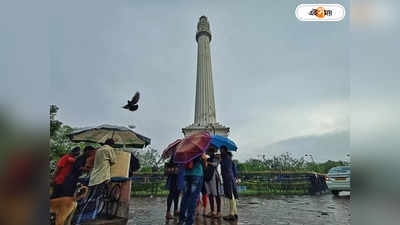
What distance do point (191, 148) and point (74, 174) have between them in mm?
1766

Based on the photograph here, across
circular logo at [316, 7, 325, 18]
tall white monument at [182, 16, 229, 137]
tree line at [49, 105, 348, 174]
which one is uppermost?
tall white monument at [182, 16, 229, 137]

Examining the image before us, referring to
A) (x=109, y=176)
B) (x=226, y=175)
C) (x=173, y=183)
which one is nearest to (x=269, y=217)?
(x=226, y=175)

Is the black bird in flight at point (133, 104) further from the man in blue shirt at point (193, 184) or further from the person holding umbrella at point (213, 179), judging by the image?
the man in blue shirt at point (193, 184)

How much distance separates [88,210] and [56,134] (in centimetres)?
781

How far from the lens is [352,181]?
1.34m

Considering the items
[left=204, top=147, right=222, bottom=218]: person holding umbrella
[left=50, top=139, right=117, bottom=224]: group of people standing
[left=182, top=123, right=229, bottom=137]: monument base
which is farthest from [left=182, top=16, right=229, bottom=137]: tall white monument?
[left=50, top=139, right=117, bottom=224]: group of people standing

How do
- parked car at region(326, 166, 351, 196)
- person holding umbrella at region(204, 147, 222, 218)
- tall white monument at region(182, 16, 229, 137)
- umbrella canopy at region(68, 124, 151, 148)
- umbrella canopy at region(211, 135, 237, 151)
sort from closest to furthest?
umbrella canopy at region(68, 124, 151, 148) < umbrella canopy at region(211, 135, 237, 151) < person holding umbrella at region(204, 147, 222, 218) < parked car at region(326, 166, 351, 196) < tall white monument at region(182, 16, 229, 137)

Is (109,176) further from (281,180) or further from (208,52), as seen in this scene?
(208,52)

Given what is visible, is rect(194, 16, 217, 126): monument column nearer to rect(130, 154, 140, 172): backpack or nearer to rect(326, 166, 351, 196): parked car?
rect(326, 166, 351, 196): parked car

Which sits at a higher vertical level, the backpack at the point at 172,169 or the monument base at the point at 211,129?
the monument base at the point at 211,129

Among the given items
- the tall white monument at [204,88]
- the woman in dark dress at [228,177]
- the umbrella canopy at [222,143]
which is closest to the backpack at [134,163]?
the umbrella canopy at [222,143]

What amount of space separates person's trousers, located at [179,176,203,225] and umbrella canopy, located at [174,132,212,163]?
34 cm

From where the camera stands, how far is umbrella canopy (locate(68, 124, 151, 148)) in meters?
3.96

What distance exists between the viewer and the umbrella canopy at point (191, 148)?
3.23 meters
